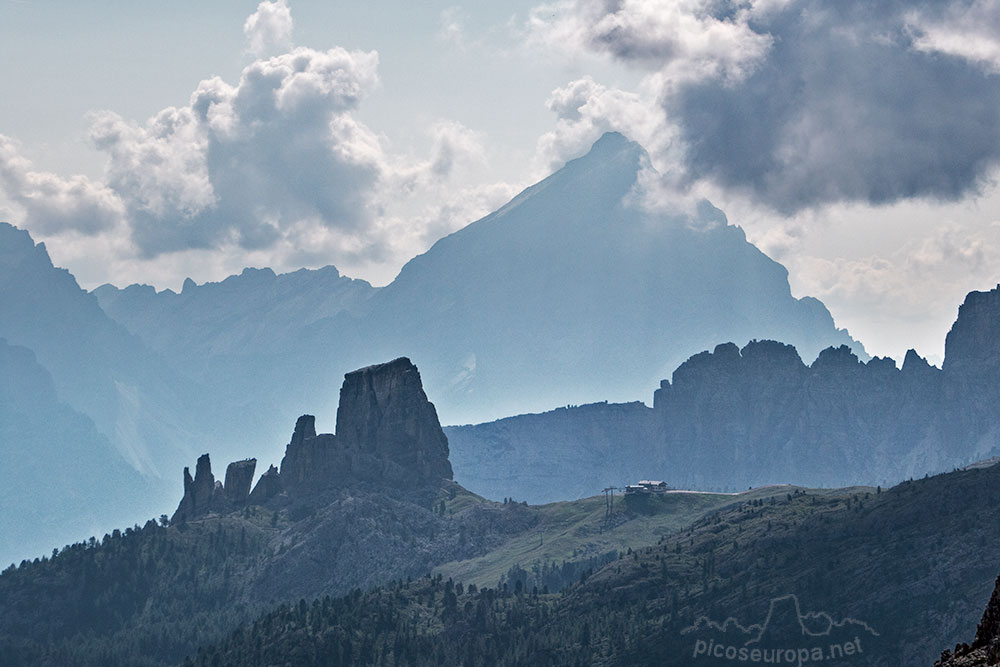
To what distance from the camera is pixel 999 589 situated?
268 ft

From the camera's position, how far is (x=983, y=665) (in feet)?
251

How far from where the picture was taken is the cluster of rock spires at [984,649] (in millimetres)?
77062

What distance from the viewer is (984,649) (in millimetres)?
79062

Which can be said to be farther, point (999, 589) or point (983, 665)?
point (999, 589)

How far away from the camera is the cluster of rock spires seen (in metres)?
77.1

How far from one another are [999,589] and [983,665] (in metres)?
6.62
